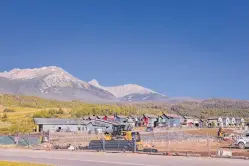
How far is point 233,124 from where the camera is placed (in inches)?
6683

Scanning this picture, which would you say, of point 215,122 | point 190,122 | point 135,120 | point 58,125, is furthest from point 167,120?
point 58,125

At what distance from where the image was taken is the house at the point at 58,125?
9669 cm

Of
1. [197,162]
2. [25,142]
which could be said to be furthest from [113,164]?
[25,142]

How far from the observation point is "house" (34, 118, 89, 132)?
96.7 m

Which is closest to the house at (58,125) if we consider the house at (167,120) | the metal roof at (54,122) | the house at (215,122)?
the metal roof at (54,122)

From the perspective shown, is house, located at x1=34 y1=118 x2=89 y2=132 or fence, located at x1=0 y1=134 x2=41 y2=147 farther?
house, located at x1=34 y1=118 x2=89 y2=132

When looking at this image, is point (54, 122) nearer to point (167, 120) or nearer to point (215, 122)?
point (167, 120)

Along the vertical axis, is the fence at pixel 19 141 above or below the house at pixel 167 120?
below

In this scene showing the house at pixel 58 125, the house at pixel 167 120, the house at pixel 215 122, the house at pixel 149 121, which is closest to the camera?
the house at pixel 58 125

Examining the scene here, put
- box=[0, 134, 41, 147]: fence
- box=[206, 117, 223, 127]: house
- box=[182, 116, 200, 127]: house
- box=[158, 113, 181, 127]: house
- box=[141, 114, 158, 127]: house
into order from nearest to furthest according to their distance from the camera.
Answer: box=[0, 134, 41, 147]: fence < box=[141, 114, 158, 127]: house < box=[158, 113, 181, 127]: house < box=[182, 116, 200, 127]: house < box=[206, 117, 223, 127]: house

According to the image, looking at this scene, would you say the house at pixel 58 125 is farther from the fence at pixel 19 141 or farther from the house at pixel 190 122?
the house at pixel 190 122

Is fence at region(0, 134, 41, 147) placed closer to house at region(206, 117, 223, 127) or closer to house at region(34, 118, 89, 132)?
house at region(34, 118, 89, 132)

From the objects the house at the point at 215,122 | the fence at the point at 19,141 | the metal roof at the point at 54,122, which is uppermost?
the metal roof at the point at 54,122

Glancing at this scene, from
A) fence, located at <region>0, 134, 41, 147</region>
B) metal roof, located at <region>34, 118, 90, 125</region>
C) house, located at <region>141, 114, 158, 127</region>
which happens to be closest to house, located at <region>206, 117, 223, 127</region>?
house, located at <region>141, 114, 158, 127</region>
